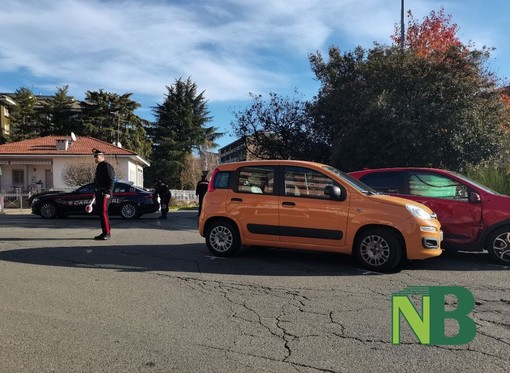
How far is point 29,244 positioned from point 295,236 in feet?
19.2

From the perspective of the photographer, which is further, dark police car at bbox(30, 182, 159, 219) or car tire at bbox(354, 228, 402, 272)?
dark police car at bbox(30, 182, 159, 219)

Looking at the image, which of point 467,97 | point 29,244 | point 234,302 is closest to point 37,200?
point 29,244

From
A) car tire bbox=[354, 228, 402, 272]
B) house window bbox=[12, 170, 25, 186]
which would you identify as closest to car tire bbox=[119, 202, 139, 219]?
car tire bbox=[354, 228, 402, 272]

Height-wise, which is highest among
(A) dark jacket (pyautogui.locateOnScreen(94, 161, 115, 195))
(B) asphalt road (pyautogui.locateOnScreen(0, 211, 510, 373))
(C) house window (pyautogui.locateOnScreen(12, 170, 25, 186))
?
(C) house window (pyautogui.locateOnScreen(12, 170, 25, 186))

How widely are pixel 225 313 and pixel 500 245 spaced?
5362mm

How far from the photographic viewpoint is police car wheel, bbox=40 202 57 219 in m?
16.2

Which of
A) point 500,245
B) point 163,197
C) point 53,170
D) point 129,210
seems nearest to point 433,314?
point 500,245

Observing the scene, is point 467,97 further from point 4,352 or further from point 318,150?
point 4,352

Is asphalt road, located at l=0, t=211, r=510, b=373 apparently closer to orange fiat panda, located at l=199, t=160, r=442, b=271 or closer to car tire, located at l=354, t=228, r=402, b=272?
car tire, located at l=354, t=228, r=402, b=272

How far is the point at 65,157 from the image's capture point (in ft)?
107

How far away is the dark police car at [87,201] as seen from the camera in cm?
1609

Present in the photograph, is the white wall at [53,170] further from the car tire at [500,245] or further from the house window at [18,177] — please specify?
the car tire at [500,245]

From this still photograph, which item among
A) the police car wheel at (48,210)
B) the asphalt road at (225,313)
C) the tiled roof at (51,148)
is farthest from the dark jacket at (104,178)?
the tiled roof at (51,148)

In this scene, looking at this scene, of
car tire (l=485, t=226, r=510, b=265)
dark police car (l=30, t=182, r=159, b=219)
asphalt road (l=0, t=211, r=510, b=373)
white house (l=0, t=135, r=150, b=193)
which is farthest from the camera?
white house (l=0, t=135, r=150, b=193)
